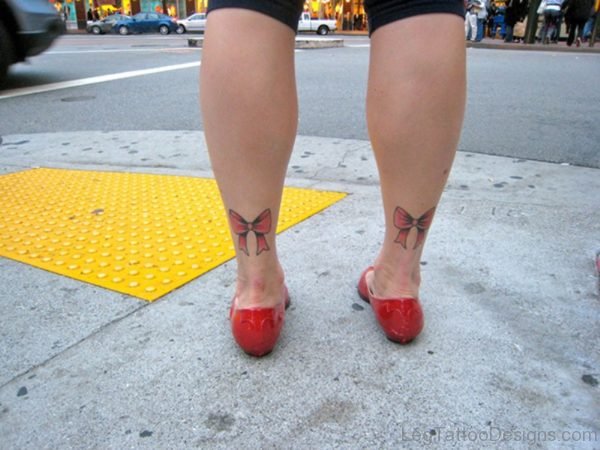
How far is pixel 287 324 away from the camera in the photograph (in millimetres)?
1258

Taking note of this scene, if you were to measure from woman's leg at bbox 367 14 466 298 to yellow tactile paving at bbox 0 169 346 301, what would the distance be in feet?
2.18

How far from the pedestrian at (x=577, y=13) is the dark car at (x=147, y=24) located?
20.3 m

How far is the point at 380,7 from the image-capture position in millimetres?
1037

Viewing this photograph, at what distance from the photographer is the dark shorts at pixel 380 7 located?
38.7 inches

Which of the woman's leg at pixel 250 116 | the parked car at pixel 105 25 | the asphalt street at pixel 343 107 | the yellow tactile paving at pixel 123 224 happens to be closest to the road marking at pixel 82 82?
the asphalt street at pixel 343 107

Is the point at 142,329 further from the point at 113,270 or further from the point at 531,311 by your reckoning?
the point at 531,311

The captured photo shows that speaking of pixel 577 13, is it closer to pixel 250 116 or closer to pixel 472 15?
pixel 472 15

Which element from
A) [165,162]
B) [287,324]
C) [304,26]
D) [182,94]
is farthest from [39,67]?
[304,26]

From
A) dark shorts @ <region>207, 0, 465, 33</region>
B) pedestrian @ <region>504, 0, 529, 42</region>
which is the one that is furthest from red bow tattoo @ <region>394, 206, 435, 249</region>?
pedestrian @ <region>504, 0, 529, 42</region>

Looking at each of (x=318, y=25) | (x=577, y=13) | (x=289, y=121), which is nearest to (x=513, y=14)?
(x=577, y=13)

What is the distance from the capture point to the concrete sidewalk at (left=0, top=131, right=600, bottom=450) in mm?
928

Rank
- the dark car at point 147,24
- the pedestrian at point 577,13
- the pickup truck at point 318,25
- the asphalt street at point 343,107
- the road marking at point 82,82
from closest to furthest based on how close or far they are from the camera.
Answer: the asphalt street at point 343,107
the road marking at point 82,82
the pedestrian at point 577,13
the pickup truck at point 318,25
the dark car at point 147,24

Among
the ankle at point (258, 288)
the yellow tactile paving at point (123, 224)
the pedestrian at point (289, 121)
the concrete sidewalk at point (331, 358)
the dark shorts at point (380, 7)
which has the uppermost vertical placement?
the dark shorts at point (380, 7)

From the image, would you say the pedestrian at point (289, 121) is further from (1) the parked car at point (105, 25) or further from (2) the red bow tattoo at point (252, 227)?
(1) the parked car at point (105, 25)
